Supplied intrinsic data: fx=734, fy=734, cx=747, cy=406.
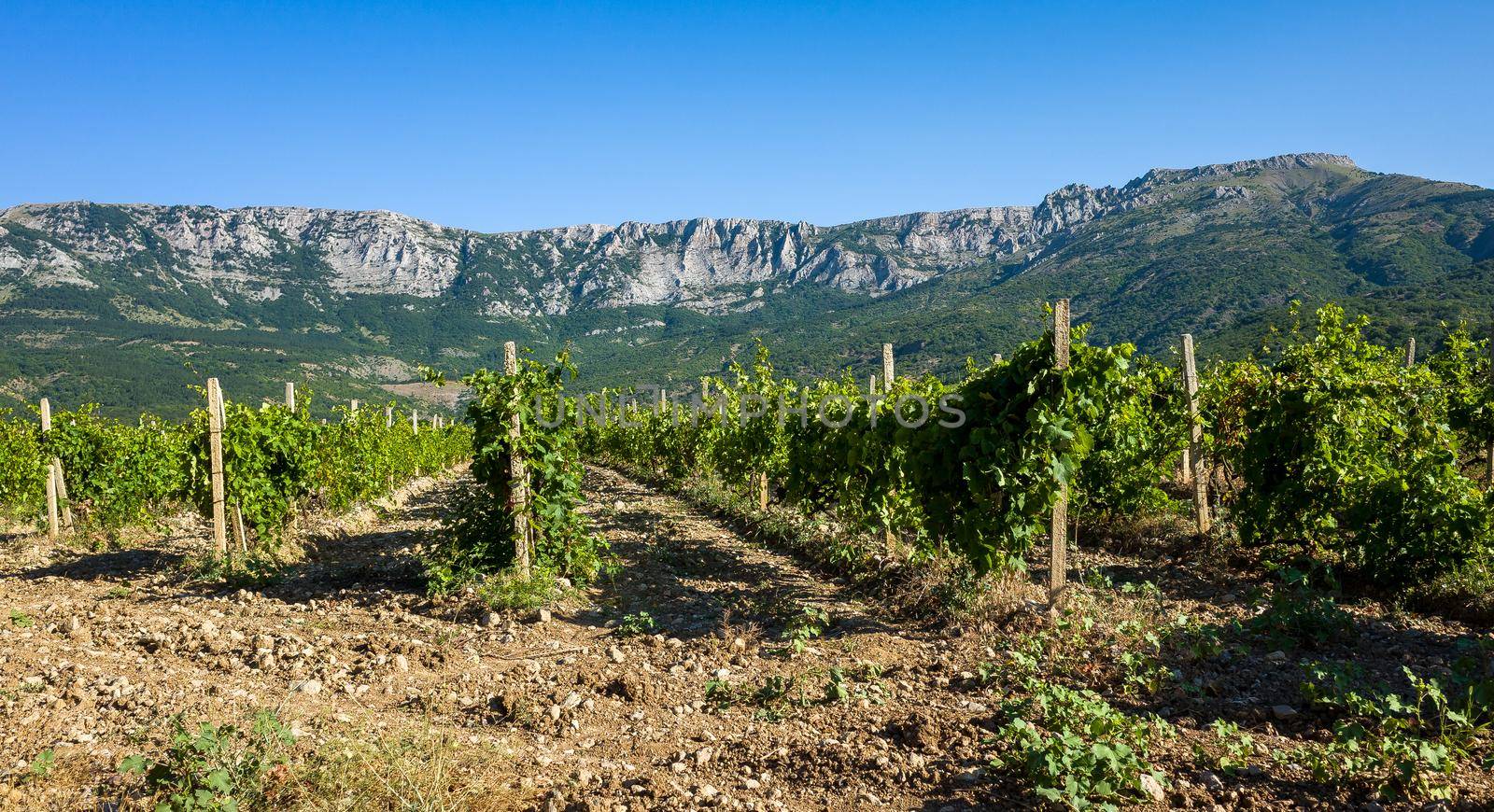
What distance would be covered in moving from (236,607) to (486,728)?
3865 millimetres

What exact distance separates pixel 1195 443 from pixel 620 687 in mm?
7488

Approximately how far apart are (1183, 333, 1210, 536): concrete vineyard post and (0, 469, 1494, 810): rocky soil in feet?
4.29

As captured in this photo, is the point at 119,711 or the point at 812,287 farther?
the point at 812,287

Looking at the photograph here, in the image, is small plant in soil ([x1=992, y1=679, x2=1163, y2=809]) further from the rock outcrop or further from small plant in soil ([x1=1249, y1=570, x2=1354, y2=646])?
the rock outcrop

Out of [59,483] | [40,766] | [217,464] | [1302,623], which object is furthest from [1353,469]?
[59,483]

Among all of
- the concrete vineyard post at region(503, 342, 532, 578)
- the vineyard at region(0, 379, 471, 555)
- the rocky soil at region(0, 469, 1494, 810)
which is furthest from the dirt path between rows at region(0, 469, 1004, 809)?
the vineyard at region(0, 379, 471, 555)

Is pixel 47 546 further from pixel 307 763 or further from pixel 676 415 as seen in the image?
pixel 676 415

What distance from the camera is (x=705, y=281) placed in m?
196

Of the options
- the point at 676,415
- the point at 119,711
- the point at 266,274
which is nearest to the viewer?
the point at 119,711

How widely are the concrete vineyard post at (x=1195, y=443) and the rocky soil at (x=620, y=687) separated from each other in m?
1.31

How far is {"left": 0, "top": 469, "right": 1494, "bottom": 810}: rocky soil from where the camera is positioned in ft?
11.0

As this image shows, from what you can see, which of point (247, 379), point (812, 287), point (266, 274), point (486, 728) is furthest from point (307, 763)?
point (266, 274)

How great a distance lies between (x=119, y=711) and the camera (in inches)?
153

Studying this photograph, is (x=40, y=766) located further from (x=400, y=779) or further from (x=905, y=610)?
(x=905, y=610)
